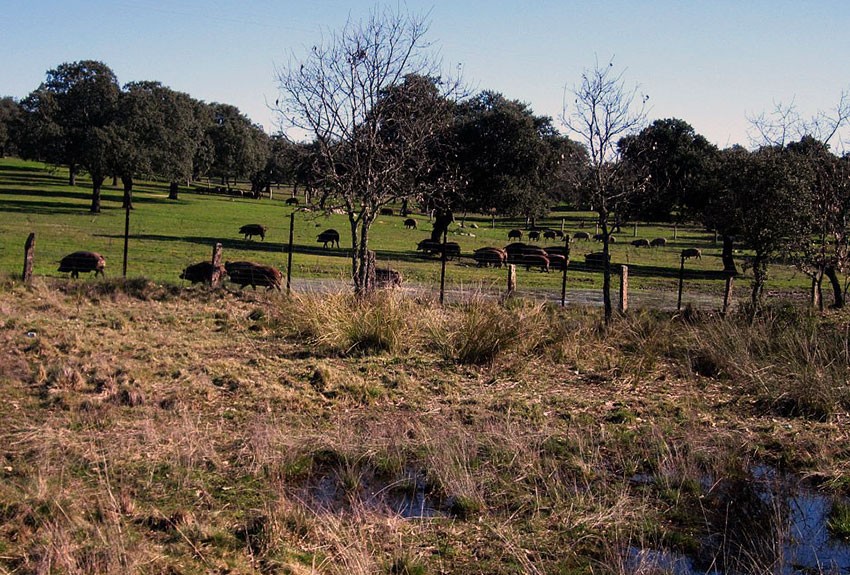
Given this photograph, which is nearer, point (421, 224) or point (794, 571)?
point (794, 571)

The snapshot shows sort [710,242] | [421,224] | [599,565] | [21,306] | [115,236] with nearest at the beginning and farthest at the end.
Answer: [599,565] → [21,306] → [115,236] → [710,242] → [421,224]

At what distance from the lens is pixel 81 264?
21031 millimetres

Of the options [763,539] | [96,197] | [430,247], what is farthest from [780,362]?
[96,197]

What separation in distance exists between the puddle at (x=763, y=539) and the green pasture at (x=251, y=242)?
676 cm

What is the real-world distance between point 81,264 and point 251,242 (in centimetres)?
1737

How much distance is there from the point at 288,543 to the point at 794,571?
3475 mm

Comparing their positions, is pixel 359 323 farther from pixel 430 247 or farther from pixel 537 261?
pixel 430 247

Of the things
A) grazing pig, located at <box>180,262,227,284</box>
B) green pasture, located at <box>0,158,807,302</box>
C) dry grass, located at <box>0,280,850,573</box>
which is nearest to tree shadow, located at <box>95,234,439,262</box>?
green pasture, located at <box>0,158,807,302</box>

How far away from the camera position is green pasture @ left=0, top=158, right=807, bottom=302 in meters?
26.7

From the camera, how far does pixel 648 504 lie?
6406 mm

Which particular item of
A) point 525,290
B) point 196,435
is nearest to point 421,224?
point 525,290

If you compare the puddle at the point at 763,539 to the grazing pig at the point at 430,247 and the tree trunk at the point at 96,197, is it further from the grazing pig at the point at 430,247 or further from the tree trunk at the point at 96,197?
the tree trunk at the point at 96,197

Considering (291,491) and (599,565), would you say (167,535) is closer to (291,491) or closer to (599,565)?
(291,491)

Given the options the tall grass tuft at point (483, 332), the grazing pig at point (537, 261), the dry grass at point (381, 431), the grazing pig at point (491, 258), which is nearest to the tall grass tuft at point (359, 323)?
the dry grass at point (381, 431)
